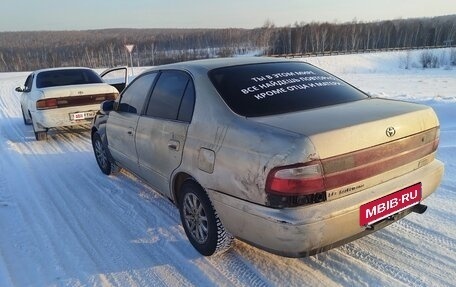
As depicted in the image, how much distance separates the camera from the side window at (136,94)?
13.6ft

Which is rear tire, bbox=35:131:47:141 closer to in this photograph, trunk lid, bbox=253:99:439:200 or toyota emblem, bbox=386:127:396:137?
trunk lid, bbox=253:99:439:200

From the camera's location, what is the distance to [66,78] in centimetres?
852

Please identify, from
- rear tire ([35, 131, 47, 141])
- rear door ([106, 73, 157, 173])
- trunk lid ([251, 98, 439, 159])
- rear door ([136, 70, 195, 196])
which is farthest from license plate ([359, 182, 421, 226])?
rear tire ([35, 131, 47, 141])

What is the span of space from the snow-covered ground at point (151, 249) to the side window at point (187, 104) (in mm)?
1122

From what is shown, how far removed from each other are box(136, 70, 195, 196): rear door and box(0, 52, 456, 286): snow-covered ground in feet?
1.73

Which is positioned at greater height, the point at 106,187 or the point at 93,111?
the point at 93,111

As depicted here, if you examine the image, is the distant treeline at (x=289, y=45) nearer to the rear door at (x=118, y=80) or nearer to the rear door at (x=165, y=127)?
the rear door at (x=118, y=80)

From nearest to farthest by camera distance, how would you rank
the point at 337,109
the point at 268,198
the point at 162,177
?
1. the point at 268,198
2. the point at 337,109
3. the point at 162,177

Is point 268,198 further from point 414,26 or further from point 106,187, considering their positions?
point 414,26

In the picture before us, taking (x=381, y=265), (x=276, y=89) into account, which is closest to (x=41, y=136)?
(x=276, y=89)

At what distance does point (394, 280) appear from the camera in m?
2.75

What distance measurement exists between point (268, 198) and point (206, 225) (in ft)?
2.93

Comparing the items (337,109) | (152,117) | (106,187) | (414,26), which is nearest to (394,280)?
(337,109)

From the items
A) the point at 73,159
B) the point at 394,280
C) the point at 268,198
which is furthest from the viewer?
the point at 73,159
